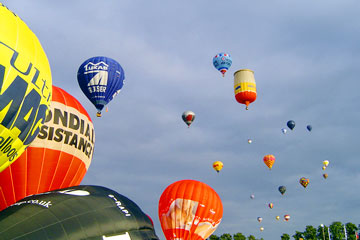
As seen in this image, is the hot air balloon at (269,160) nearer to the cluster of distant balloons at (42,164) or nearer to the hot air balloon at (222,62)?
the hot air balloon at (222,62)

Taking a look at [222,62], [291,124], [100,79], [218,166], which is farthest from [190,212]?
[291,124]

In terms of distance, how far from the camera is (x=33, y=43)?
905 cm

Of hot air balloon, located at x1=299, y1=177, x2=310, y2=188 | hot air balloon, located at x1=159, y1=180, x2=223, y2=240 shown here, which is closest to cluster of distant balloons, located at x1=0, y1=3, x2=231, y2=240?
hot air balloon, located at x1=159, y1=180, x2=223, y2=240

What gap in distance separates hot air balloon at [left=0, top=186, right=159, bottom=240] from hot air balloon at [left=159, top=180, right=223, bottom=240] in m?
12.7

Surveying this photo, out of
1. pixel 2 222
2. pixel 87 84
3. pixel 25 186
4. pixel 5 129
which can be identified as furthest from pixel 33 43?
pixel 87 84

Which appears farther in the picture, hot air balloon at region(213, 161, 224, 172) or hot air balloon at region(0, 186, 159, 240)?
hot air balloon at region(213, 161, 224, 172)

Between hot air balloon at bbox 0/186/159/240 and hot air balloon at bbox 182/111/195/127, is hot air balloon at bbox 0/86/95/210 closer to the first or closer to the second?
hot air balloon at bbox 0/186/159/240

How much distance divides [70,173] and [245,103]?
1675 cm

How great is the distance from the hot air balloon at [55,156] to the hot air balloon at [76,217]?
3810 millimetres

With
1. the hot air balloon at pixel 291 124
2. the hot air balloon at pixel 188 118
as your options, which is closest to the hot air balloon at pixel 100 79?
the hot air balloon at pixel 188 118

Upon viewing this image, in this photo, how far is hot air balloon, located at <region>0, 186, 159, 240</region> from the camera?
7.84 metres

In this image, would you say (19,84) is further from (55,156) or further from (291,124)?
(291,124)

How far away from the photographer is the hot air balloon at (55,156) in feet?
40.8

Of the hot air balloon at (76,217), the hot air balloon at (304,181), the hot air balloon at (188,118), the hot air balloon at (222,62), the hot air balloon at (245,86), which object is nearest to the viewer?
the hot air balloon at (76,217)
